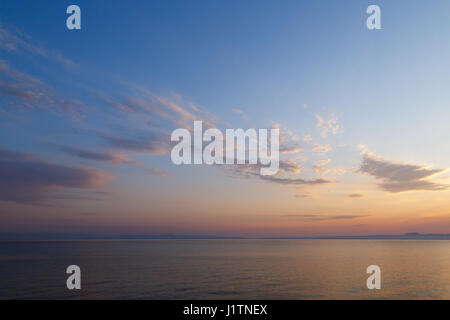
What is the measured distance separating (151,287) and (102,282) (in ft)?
33.2

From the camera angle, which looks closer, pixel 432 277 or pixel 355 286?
pixel 355 286

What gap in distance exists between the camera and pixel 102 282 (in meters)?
51.0

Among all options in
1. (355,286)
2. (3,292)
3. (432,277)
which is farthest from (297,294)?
(3,292)

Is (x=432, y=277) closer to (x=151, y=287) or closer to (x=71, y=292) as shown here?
(x=151, y=287)

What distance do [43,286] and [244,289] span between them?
94.3 ft
